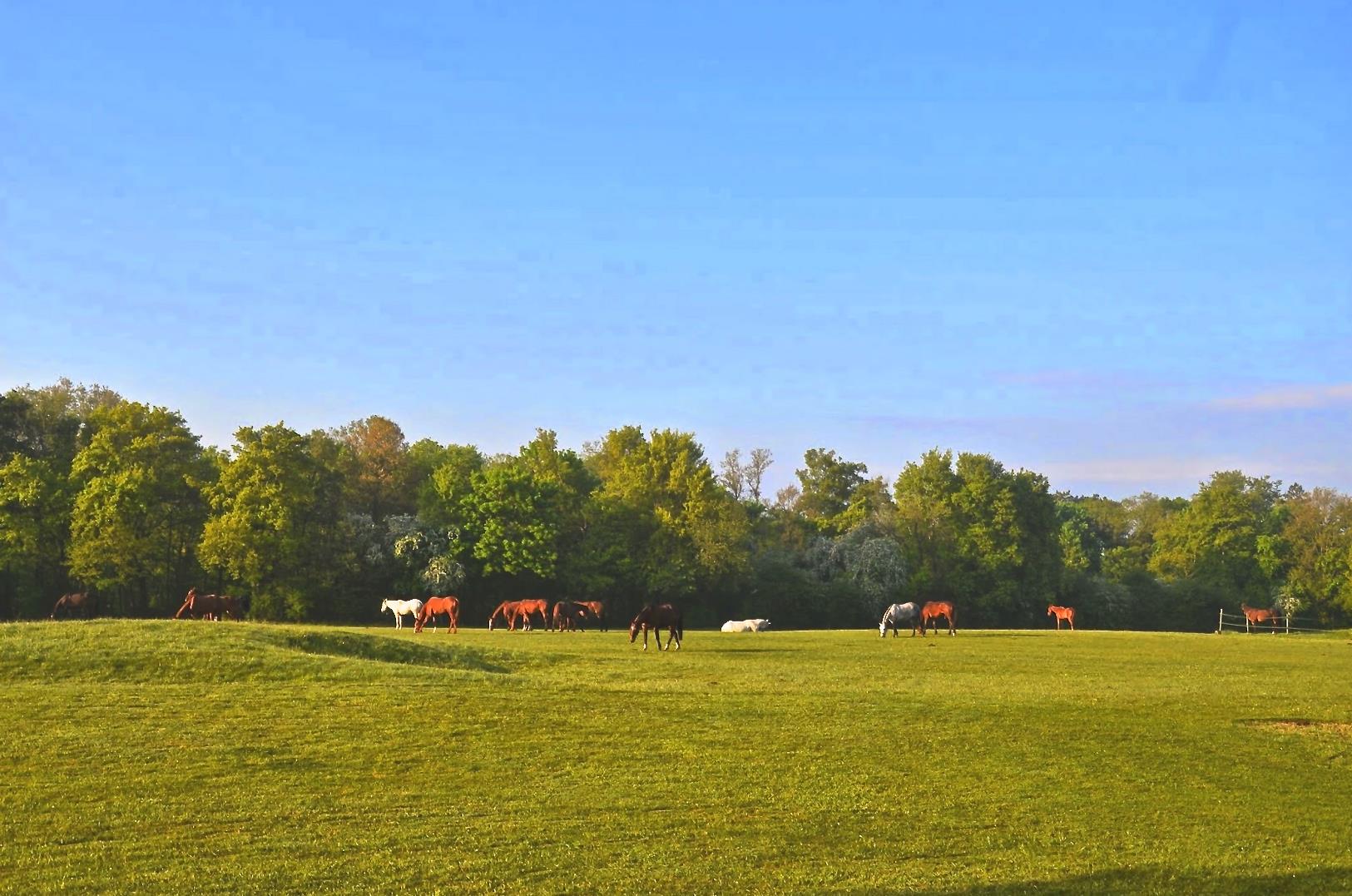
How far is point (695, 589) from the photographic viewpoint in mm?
84625

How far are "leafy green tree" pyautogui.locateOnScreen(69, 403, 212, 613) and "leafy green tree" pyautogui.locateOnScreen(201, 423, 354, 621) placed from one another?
2.64 m

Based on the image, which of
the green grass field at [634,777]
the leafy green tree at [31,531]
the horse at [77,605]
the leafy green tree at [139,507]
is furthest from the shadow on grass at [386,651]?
the leafy green tree at [31,531]

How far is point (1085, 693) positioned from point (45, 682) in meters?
20.3

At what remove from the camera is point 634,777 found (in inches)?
610

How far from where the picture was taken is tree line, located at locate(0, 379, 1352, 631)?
66250 millimetres

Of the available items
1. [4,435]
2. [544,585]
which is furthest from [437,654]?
[4,435]

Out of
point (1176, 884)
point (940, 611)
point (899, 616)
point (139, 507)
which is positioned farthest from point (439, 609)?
point (1176, 884)

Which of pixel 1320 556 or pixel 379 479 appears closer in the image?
pixel 379 479

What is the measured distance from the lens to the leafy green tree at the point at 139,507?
64312 mm

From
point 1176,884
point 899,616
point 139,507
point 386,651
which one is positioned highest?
point 139,507

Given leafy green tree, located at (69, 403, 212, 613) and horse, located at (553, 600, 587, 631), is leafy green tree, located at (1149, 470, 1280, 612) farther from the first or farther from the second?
leafy green tree, located at (69, 403, 212, 613)

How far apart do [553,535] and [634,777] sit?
61393 millimetres

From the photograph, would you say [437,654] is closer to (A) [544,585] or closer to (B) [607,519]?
(A) [544,585]

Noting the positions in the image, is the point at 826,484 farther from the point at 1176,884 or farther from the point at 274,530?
the point at 1176,884
